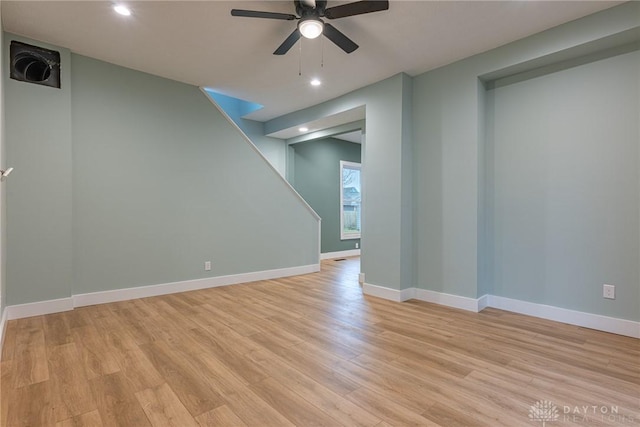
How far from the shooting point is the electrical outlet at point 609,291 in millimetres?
2729

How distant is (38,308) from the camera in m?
3.12

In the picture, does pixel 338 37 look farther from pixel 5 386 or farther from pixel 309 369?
pixel 5 386

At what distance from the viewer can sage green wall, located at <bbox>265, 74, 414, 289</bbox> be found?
12.4 feet

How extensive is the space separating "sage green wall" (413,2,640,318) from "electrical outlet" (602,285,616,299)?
0.32 feet

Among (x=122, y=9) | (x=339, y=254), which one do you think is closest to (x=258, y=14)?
(x=122, y=9)

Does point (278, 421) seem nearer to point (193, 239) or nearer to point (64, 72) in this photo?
point (193, 239)

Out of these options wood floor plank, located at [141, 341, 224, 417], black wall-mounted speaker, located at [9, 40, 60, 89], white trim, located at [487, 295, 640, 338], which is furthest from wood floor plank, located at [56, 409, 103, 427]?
white trim, located at [487, 295, 640, 338]

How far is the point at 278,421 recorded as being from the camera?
1.56 meters

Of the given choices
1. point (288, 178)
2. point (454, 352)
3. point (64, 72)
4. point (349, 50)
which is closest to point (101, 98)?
point (64, 72)

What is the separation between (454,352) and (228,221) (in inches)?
132

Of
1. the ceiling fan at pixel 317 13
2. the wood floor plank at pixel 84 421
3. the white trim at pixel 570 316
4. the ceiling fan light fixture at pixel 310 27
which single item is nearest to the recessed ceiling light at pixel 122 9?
the ceiling fan at pixel 317 13

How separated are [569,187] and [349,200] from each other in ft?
17.1

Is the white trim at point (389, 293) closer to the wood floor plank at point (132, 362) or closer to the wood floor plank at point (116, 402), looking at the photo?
the wood floor plank at point (132, 362)

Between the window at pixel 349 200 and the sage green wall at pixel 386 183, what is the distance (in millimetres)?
3354
